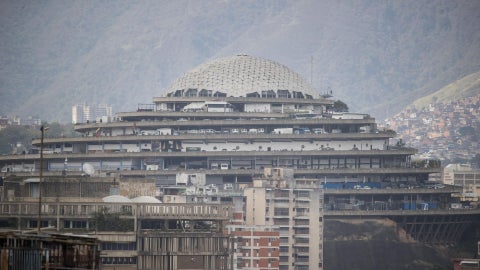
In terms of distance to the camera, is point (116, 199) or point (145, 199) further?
point (145, 199)

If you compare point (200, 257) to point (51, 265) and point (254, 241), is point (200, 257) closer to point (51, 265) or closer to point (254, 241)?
point (254, 241)

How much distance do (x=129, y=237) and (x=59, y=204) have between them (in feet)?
22.7

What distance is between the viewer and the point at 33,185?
17088 cm

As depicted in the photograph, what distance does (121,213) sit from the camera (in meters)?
161

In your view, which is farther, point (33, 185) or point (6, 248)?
point (33, 185)

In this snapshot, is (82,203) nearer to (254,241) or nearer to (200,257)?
(200,257)

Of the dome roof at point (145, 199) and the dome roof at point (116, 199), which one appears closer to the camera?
the dome roof at point (116, 199)

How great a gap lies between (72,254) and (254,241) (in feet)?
303

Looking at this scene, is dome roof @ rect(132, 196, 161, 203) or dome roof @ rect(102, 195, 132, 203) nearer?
dome roof @ rect(102, 195, 132, 203)

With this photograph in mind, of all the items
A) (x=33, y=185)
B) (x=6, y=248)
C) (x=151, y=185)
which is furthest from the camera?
(x=151, y=185)

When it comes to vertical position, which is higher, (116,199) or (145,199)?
(116,199)

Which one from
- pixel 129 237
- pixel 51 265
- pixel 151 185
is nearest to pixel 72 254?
pixel 51 265

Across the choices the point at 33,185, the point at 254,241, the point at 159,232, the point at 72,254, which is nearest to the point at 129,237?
the point at 159,232

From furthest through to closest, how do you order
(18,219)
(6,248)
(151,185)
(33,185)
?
(151,185) → (33,185) → (18,219) → (6,248)
